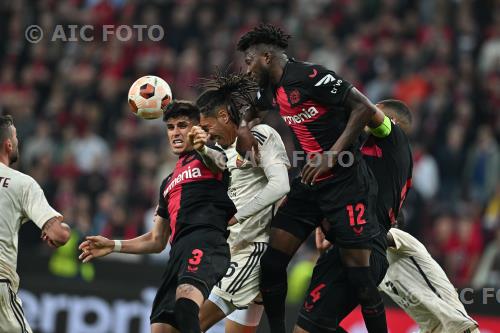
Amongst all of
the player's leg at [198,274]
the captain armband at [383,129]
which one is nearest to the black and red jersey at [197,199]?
the player's leg at [198,274]

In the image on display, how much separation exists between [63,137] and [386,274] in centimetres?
875

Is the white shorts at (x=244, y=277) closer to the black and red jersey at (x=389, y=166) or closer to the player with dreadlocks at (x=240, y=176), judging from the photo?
the player with dreadlocks at (x=240, y=176)

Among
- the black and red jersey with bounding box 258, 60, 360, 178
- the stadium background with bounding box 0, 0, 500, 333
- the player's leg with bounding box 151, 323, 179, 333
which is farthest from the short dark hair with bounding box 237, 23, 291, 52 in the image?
the stadium background with bounding box 0, 0, 500, 333

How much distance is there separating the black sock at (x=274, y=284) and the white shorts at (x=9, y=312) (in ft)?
5.64

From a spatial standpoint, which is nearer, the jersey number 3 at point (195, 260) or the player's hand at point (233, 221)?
the jersey number 3 at point (195, 260)

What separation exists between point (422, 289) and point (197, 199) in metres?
2.01

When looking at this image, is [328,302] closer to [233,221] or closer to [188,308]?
[233,221]

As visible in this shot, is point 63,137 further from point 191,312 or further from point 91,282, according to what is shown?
point 191,312

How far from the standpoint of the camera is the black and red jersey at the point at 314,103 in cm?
720

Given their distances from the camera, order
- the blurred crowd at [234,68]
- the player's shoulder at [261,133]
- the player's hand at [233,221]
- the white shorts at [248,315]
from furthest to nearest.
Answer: the blurred crowd at [234,68] → the white shorts at [248,315] → the player's shoulder at [261,133] → the player's hand at [233,221]

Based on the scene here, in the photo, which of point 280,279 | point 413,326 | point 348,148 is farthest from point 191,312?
point 413,326
